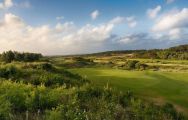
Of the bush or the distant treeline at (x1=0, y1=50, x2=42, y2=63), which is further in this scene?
the distant treeline at (x1=0, y1=50, x2=42, y2=63)

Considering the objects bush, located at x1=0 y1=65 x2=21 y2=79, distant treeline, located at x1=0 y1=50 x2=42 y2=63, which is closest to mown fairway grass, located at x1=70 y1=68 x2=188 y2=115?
bush, located at x1=0 y1=65 x2=21 y2=79

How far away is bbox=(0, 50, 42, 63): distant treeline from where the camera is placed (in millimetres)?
36862

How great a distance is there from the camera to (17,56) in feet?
127

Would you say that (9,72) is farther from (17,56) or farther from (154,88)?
(17,56)

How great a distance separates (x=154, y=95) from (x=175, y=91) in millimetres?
2310

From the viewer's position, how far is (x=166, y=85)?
26.3 metres

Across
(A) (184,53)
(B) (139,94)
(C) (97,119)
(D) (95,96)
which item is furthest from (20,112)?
(A) (184,53)

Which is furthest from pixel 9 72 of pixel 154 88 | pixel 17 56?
pixel 17 56

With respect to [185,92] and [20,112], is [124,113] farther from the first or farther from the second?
[185,92]

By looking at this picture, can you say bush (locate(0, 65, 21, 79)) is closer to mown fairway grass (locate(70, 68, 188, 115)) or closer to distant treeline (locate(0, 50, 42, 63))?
mown fairway grass (locate(70, 68, 188, 115))

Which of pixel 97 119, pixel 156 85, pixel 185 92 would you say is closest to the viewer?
pixel 97 119

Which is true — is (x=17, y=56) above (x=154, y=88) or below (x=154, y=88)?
above

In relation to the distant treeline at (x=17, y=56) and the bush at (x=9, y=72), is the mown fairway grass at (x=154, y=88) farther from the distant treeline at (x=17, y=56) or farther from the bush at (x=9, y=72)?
the distant treeline at (x=17, y=56)

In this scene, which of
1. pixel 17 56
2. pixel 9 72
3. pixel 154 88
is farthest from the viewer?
Result: pixel 17 56
